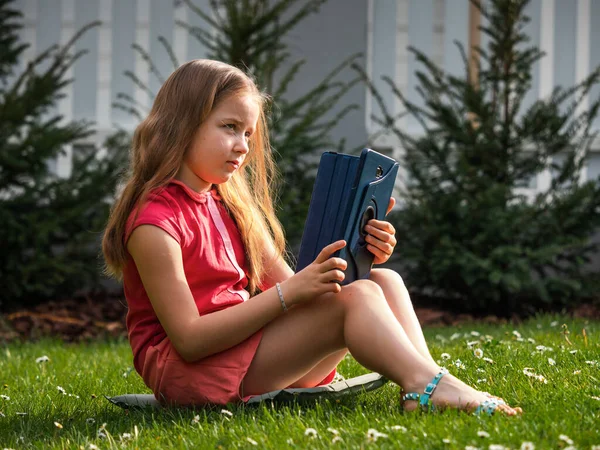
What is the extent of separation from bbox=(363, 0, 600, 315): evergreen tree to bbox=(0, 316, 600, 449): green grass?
1.66 metres

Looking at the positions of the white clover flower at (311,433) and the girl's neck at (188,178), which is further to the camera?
the girl's neck at (188,178)

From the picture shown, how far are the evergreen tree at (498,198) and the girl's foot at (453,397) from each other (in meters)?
2.90

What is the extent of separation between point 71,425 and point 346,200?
1028mm

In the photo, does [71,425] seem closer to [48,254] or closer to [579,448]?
[579,448]

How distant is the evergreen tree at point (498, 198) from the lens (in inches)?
202

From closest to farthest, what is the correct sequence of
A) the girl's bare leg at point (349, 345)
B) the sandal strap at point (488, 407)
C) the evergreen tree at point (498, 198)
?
the sandal strap at point (488, 407) → the girl's bare leg at point (349, 345) → the evergreen tree at point (498, 198)

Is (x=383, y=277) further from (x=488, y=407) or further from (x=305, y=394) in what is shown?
(x=488, y=407)

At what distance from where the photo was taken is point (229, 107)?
2.52m

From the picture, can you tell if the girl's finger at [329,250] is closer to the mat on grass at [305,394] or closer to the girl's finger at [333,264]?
the girl's finger at [333,264]

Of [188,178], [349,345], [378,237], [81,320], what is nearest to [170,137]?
[188,178]

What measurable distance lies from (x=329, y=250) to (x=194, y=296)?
1.57 feet

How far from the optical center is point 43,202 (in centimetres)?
559

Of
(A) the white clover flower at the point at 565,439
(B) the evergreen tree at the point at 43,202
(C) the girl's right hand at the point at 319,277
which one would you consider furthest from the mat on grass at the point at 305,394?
(B) the evergreen tree at the point at 43,202

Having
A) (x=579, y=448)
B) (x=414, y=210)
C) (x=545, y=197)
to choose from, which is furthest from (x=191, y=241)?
(x=545, y=197)
